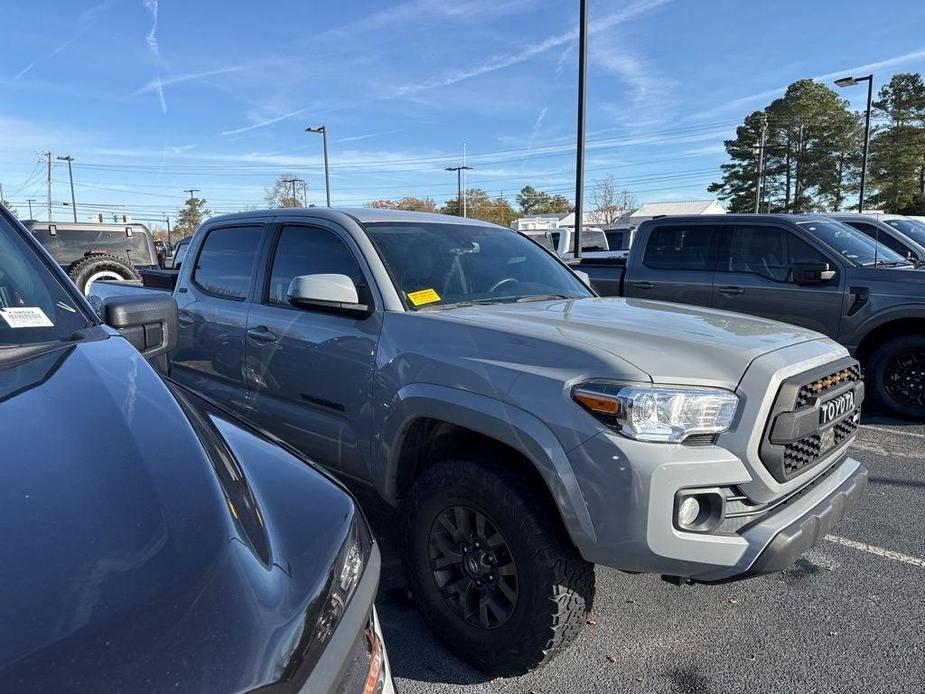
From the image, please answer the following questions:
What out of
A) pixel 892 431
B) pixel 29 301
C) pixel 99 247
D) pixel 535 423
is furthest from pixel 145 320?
pixel 99 247

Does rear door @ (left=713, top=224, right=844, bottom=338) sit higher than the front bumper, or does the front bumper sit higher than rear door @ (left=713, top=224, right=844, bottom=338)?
rear door @ (left=713, top=224, right=844, bottom=338)

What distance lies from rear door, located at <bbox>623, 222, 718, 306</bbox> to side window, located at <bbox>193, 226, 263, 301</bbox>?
190 inches

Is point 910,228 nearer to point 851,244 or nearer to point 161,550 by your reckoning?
point 851,244

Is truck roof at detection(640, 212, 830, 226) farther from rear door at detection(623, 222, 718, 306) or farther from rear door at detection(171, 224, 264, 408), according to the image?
rear door at detection(171, 224, 264, 408)

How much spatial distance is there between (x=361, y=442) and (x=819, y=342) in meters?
2.09

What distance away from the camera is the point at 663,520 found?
6.60 ft

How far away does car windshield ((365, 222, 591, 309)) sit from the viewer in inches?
125

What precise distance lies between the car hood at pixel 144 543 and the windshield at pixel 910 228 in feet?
34.4

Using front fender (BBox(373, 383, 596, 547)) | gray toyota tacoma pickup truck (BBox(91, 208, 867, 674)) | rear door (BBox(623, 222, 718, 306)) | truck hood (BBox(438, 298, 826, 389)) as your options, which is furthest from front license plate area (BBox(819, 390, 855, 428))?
rear door (BBox(623, 222, 718, 306))

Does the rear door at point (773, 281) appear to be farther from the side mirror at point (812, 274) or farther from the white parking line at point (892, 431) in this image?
the white parking line at point (892, 431)

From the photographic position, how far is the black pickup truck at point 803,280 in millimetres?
5945

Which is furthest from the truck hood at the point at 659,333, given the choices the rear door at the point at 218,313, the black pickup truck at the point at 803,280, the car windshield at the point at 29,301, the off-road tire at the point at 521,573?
the black pickup truck at the point at 803,280

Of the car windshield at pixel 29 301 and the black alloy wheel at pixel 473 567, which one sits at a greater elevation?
the car windshield at pixel 29 301

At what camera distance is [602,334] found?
8.11 feet
